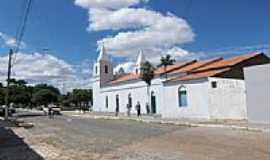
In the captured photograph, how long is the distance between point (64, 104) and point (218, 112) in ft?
275

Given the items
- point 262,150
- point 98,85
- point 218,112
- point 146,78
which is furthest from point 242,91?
point 98,85

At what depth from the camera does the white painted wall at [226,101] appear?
33.1 meters

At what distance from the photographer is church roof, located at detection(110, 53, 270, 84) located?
37950 millimetres

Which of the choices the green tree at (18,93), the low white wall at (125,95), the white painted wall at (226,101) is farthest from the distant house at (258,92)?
the green tree at (18,93)

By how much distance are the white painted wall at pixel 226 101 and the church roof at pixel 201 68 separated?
1833 mm

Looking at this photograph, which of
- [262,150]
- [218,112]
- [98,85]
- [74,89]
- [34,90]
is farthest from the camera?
[34,90]

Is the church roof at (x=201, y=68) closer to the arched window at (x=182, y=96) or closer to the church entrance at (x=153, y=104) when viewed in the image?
the arched window at (x=182, y=96)

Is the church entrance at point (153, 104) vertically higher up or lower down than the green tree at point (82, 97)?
lower down

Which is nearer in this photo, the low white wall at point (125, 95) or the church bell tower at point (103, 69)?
the low white wall at point (125, 95)

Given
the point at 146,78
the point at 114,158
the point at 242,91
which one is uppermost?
the point at 146,78

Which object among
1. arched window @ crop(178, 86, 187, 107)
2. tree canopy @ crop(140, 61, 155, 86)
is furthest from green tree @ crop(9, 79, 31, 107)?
arched window @ crop(178, 86, 187, 107)

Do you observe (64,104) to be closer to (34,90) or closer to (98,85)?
(34,90)

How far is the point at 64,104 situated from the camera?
11131 cm

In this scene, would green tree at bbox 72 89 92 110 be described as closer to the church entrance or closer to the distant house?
the church entrance
